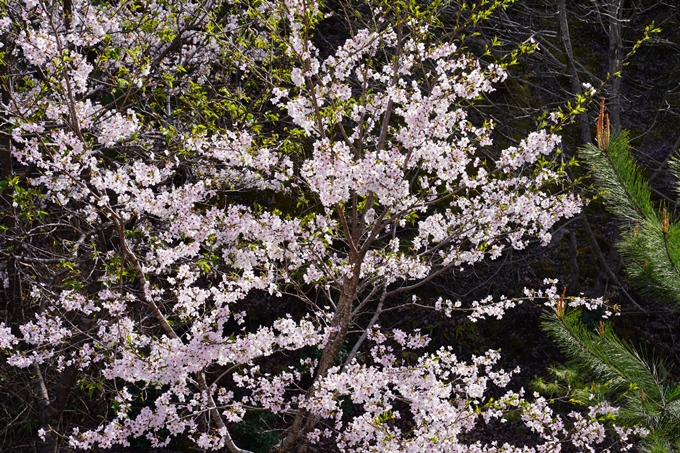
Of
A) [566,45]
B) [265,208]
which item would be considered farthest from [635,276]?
[566,45]

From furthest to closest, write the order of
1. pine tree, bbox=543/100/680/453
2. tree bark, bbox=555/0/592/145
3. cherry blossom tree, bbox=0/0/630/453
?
1. tree bark, bbox=555/0/592/145
2. cherry blossom tree, bbox=0/0/630/453
3. pine tree, bbox=543/100/680/453

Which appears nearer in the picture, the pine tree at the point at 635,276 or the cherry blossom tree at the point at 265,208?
the pine tree at the point at 635,276

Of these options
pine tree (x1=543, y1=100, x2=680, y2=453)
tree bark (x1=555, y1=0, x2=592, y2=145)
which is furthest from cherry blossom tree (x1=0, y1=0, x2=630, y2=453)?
tree bark (x1=555, y1=0, x2=592, y2=145)

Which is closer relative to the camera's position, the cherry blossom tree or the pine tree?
the pine tree

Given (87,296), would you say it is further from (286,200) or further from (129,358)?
(286,200)

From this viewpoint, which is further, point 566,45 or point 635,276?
point 566,45

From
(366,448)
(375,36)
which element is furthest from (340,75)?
(366,448)

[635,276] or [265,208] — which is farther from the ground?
[265,208]

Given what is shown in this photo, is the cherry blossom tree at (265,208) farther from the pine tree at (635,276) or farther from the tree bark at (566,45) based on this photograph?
the tree bark at (566,45)

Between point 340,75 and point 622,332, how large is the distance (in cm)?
583

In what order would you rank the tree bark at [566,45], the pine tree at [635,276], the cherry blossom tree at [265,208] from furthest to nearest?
the tree bark at [566,45]
the cherry blossom tree at [265,208]
the pine tree at [635,276]

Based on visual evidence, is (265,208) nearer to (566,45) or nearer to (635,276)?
(635,276)

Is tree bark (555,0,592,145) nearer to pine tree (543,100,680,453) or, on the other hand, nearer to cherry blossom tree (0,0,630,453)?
cherry blossom tree (0,0,630,453)

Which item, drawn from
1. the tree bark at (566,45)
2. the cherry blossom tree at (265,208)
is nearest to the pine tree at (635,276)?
the cherry blossom tree at (265,208)
